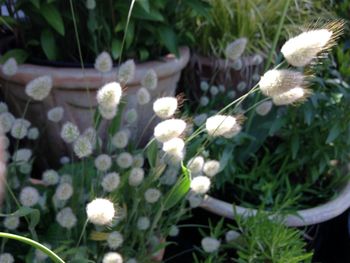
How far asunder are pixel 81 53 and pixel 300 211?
0.70 meters

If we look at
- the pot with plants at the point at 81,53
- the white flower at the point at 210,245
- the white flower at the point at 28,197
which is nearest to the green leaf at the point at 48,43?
the pot with plants at the point at 81,53

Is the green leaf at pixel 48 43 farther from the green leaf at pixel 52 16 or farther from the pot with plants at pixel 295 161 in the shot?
the pot with plants at pixel 295 161

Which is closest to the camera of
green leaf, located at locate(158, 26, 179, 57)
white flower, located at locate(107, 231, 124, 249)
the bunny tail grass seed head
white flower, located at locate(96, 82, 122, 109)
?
the bunny tail grass seed head

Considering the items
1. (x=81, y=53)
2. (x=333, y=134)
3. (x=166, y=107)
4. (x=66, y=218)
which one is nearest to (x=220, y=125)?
(x=166, y=107)

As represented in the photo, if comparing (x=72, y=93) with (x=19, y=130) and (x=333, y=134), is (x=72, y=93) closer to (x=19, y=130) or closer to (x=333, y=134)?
(x=19, y=130)

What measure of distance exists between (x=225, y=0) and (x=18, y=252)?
1.09 metres

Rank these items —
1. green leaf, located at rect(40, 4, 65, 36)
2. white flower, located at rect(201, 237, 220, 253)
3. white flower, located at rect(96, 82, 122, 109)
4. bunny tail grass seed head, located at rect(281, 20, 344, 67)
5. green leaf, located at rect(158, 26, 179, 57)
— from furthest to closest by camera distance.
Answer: green leaf, located at rect(158, 26, 179, 57) → green leaf, located at rect(40, 4, 65, 36) → white flower, located at rect(201, 237, 220, 253) → white flower, located at rect(96, 82, 122, 109) → bunny tail grass seed head, located at rect(281, 20, 344, 67)

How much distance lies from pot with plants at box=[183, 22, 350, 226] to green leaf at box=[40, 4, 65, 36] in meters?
0.47

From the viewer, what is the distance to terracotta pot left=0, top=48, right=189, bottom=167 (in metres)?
1.19

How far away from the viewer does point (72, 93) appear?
1.22 metres

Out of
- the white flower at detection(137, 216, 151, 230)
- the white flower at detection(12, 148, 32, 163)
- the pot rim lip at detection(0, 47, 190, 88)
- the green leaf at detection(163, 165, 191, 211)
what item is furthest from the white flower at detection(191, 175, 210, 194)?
the pot rim lip at detection(0, 47, 190, 88)

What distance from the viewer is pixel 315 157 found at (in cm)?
127

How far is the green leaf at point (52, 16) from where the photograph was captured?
116 centimetres

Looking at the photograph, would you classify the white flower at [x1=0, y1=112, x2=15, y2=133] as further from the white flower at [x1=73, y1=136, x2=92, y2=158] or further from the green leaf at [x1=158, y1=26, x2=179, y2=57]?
the green leaf at [x1=158, y1=26, x2=179, y2=57]
